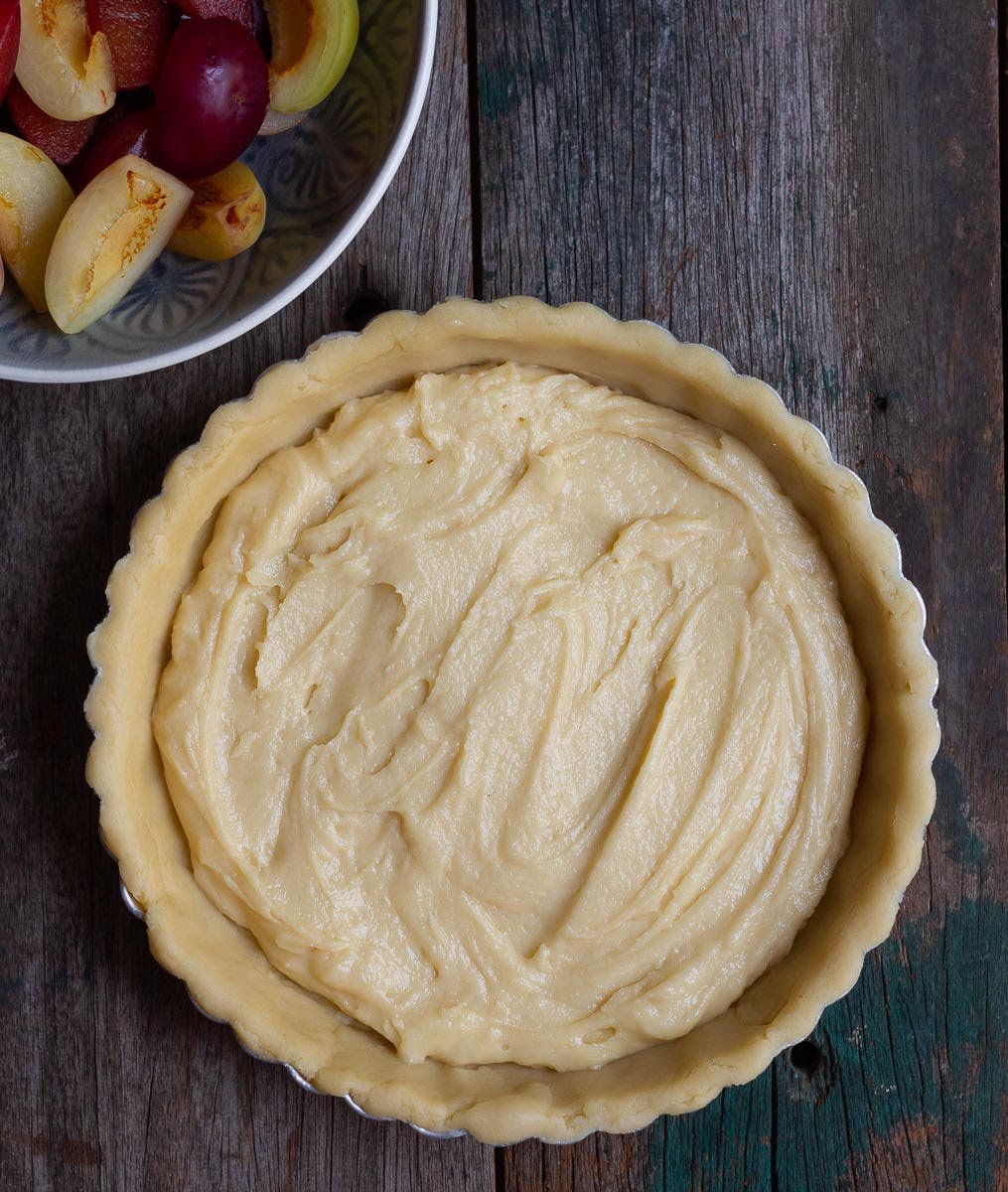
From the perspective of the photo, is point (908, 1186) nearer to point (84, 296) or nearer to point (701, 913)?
point (701, 913)

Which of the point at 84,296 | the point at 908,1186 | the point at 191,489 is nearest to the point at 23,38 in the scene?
the point at 84,296

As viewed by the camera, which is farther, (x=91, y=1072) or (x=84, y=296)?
(x=91, y=1072)

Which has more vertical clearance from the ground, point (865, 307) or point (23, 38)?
point (23, 38)

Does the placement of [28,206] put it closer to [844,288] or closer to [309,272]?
[309,272]

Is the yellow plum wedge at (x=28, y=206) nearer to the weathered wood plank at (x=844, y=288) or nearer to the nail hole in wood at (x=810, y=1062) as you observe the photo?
the weathered wood plank at (x=844, y=288)

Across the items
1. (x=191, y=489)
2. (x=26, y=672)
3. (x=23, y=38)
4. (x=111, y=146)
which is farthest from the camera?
(x=26, y=672)

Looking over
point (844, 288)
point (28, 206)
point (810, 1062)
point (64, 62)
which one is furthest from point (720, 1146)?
point (64, 62)

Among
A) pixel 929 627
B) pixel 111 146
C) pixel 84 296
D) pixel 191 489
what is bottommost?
pixel 929 627
